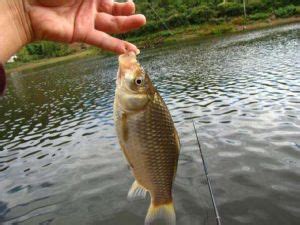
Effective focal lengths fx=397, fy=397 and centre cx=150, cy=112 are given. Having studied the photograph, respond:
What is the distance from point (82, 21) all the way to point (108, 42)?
0.34 meters

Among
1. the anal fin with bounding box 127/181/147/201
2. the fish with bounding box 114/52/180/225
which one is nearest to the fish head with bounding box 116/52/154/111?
the fish with bounding box 114/52/180/225

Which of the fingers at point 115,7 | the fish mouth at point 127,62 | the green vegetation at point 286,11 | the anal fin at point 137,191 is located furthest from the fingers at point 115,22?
the green vegetation at point 286,11

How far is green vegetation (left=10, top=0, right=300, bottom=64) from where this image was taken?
76812mm

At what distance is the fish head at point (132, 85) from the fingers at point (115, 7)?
2.43ft

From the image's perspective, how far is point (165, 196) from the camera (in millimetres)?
3930

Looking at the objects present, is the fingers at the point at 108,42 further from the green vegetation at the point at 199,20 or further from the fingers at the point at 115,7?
the green vegetation at the point at 199,20

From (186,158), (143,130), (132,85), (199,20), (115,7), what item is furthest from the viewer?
(199,20)

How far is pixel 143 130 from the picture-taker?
11.2 ft

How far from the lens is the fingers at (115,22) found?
3.65 m

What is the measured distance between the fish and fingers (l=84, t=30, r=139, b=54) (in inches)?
9.8

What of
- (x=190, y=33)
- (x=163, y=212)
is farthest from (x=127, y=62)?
(x=190, y=33)

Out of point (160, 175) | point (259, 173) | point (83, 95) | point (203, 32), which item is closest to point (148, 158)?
point (160, 175)

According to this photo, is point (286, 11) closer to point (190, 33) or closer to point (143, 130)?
point (190, 33)

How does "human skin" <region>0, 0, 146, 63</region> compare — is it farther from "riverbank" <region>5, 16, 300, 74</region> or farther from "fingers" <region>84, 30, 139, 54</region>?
"riverbank" <region>5, 16, 300, 74</region>
